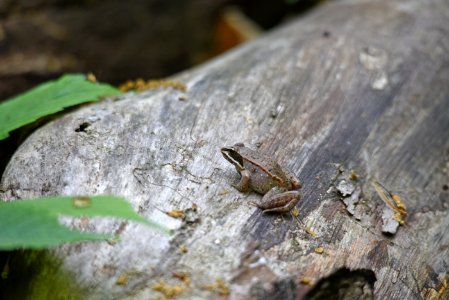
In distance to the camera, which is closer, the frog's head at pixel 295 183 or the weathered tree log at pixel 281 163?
the weathered tree log at pixel 281 163

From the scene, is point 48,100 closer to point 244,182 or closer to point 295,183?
point 244,182

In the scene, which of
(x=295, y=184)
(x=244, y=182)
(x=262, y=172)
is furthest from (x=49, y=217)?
(x=295, y=184)

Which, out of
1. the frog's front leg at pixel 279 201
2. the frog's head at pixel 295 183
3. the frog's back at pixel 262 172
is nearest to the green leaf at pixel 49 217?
the frog's front leg at pixel 279 201

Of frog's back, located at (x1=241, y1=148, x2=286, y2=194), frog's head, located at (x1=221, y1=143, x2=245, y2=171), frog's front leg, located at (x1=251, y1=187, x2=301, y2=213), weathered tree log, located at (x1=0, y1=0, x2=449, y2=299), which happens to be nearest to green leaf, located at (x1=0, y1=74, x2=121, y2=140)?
weathered tree log, located at (x1=0, y1=0, x2=449, y2=299)

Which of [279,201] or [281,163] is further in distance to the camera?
[281,163]

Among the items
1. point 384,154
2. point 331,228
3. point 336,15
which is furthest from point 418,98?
point 331,228

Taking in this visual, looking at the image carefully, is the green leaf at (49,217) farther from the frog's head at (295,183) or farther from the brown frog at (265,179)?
the frog's head at (295,183)
